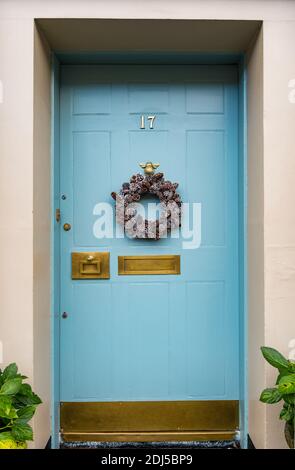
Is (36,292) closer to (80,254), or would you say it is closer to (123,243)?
(80,254)

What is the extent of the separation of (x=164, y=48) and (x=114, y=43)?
0.27 meters

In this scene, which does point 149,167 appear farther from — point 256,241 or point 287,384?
point 287,384

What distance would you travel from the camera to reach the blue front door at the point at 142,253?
2203 millimetres

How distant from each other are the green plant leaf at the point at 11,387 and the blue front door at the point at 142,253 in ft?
2.20

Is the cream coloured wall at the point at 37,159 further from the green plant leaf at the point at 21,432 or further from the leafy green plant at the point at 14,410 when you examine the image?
the green plant leaf at the point at 21,432

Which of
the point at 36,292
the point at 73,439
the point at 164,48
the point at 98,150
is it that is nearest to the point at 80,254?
the point at 36,292

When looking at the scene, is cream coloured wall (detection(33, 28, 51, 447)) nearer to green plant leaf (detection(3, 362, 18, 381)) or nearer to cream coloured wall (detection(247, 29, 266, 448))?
green plant leaf (detection(3, 362, 18, 381))

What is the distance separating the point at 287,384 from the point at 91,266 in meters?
1.18

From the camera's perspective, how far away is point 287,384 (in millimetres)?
1541

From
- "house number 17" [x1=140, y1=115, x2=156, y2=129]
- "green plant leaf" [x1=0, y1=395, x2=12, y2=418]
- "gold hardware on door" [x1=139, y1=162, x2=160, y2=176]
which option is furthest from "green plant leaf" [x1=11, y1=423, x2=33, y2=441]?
"house number 17" [x1=140, y1=115, x2=156, y2=129]

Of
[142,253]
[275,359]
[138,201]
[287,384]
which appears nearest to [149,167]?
[138,201]

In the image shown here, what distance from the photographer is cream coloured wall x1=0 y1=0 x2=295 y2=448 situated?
1835 millimetres

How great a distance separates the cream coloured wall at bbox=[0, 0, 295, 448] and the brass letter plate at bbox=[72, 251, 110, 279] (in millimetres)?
334

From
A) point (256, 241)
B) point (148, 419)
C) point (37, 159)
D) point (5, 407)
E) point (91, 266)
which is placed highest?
point (37, 159)
